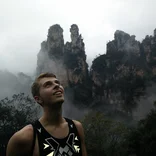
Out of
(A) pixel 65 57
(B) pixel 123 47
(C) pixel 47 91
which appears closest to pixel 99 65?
(B) pixel 123 47

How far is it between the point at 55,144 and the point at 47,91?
20.4 inches

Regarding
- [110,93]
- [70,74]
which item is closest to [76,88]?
[70,74]

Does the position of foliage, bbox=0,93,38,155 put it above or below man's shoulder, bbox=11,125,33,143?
below

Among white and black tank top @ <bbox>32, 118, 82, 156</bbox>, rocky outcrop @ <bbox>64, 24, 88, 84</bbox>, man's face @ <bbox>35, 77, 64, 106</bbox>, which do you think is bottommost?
white and black tank top @ <bbox>32, 118, 82, 156</bbox>

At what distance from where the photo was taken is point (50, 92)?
2.63 meters

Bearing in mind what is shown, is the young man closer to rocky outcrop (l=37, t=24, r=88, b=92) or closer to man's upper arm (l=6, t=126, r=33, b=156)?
man's upper arm (l=6, t=126, r=33, b=156)

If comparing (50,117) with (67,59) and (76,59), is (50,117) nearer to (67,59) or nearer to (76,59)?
(76,59)

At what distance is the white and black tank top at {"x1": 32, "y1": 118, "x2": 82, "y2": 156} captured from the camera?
2.38 m

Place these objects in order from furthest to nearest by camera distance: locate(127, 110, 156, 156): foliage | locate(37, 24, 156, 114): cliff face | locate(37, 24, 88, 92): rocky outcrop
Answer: locate(37, 24, 88, 92): rocky outcrop < locate(37, 24, 156, 114): cliff face < locate(127, 110, 156, 156): foliage

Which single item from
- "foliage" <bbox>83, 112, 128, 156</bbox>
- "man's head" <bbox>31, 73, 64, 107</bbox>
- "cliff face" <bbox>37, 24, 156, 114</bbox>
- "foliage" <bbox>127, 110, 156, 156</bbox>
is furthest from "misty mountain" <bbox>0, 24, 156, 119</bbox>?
"man's head" <bbox>31, 73, 64, 107</bbox>

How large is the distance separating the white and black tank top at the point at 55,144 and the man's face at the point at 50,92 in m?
0.23

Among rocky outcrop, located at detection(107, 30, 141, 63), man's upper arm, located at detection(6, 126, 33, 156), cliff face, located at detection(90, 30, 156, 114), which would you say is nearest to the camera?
man's upper arm, located at detection(6, 126, 33, 156)

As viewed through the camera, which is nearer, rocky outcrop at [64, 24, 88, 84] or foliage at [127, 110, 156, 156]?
foliage at [127, 110, 156, 156]

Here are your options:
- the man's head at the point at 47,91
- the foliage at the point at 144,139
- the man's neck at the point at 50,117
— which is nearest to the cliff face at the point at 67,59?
the foliage at the point at 144,139
